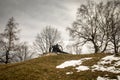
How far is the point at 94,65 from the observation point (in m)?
16.8

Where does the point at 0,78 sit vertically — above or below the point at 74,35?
below

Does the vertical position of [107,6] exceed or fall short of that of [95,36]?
it exceeds it

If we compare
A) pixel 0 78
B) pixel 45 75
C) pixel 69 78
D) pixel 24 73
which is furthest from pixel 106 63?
pixel 0 78

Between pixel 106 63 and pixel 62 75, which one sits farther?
pixel 106 63

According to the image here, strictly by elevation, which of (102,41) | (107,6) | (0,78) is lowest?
(0,78)

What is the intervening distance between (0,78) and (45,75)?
418 centimetres

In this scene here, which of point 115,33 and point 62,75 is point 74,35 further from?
point 62,75

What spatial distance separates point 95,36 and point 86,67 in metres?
18.3

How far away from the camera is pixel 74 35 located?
35.3 m

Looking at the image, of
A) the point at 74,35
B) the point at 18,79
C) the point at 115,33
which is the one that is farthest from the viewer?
the point at 74,35

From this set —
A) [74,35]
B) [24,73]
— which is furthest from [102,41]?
[24,73]

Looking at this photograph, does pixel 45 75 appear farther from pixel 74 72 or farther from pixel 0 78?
pixel 0 78

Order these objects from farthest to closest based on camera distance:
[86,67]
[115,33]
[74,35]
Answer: [74,35]
[115,33]
[86,67]

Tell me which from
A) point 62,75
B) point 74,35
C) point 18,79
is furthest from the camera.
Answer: point 74,35
